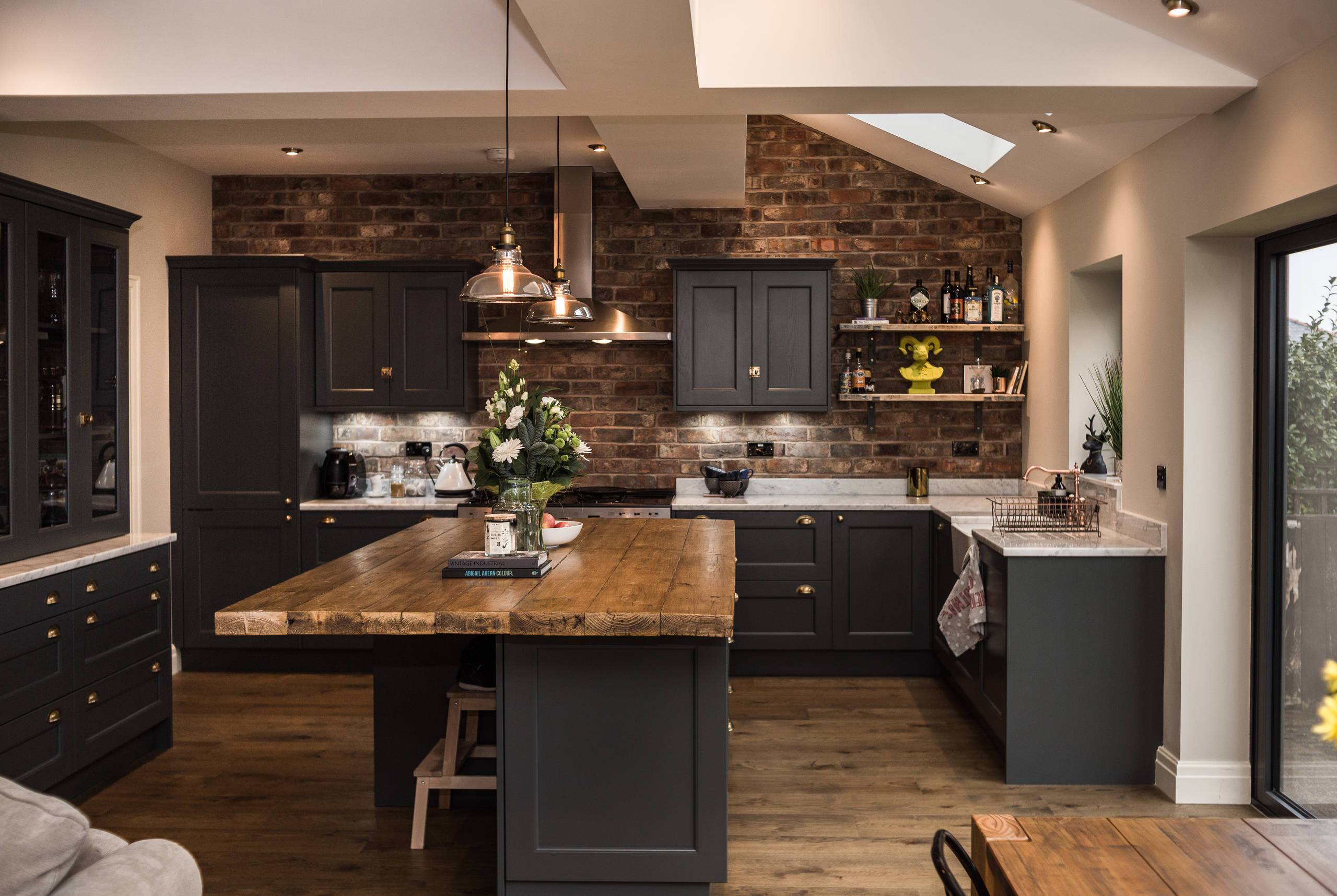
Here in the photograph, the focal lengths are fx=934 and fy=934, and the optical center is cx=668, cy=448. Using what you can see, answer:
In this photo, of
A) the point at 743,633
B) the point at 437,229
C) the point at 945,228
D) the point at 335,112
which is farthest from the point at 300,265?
the point at 945,228

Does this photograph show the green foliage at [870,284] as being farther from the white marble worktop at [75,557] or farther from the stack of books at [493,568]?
the white marble worktop at [75,557]

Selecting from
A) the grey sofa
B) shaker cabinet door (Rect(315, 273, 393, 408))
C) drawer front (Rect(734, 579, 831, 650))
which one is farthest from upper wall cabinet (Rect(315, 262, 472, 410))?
the grey sofa

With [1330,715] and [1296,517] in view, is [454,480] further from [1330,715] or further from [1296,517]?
[1330,715]

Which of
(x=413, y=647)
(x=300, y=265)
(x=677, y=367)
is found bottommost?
(x=413, y=647)

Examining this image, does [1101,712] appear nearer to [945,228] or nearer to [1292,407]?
[1292,407]

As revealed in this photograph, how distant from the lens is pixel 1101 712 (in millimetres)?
3539

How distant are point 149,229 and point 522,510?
10.8 feet

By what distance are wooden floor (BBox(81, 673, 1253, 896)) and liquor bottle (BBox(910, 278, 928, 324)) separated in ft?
6.68

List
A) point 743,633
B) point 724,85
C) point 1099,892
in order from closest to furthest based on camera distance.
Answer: point 1099,892 → point 724,85 → point 743,633

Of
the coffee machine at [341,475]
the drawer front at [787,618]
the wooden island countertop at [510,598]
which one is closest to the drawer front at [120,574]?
the wooden island countertop at [510,598]

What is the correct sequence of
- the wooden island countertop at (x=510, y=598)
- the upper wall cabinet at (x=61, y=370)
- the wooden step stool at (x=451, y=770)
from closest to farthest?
the wooden island countertop at (x=510, y=598)
the wooden step stool at (x=451, y=770)
the upper wall cabinet at (x=61, y=370)

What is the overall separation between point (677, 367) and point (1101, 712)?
2.68 m

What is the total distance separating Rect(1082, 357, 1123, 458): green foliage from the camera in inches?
164

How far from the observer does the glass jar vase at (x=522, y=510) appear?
112 inches
